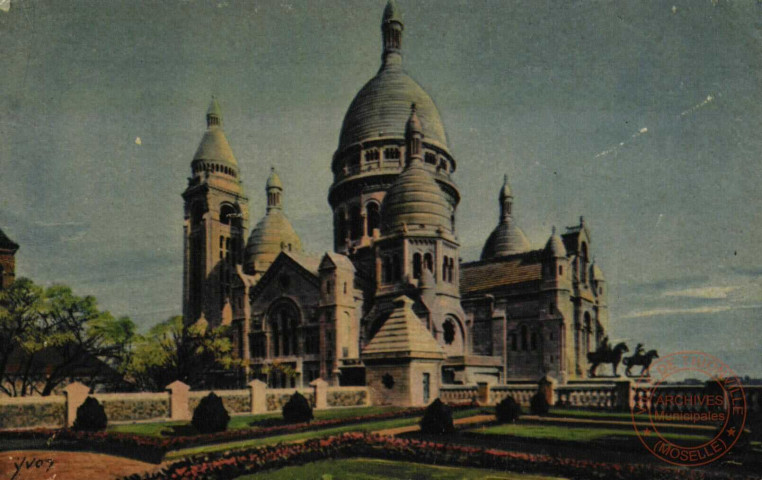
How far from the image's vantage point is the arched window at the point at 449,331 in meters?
45.2

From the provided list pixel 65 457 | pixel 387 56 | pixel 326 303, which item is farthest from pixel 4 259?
pixel 387 56

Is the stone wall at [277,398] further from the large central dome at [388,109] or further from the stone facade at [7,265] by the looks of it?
the large central dome at [388,109]

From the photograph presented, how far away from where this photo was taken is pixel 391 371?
27562 mm

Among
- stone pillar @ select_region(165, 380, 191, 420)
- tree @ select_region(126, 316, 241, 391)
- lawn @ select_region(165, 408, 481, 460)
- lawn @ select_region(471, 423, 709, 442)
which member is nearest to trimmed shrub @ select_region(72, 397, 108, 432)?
stone pillar @ select_region(165, 380, 191, 420)

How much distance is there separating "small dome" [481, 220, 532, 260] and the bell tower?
3183cm

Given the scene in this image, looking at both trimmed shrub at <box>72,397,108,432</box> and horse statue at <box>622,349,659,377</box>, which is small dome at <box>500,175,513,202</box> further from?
trimmed shrub at <box>72,397,108,432</box>

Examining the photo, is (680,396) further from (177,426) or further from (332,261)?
(332,261)

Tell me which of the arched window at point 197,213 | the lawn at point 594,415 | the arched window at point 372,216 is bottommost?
the lawn at point 594,415

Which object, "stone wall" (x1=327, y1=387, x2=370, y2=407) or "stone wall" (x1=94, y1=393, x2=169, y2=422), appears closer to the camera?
"stone wall" (x1=94, y1=393, x2=169, y2=422)

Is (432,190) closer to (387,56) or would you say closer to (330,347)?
(330,347)

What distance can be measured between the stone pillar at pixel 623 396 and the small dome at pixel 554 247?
20819mm

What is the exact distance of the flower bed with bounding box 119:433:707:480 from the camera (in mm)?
11266

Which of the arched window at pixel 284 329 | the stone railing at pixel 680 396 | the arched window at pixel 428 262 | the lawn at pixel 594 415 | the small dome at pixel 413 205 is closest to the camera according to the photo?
the lawn at pixel 594 415

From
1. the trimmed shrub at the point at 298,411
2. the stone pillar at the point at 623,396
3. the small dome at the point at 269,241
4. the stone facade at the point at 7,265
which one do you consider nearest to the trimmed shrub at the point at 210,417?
the trimmed shrub at the point at 298,411
